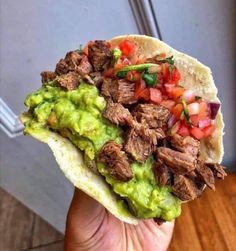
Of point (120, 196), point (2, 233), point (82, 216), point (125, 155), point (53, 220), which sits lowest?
point (2, 233)

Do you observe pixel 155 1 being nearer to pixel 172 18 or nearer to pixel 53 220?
pixel 172 18

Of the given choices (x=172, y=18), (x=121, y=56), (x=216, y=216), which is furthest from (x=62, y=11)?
(x=216, y=216)

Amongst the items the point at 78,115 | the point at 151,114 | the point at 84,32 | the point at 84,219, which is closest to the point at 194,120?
the point at 151,114

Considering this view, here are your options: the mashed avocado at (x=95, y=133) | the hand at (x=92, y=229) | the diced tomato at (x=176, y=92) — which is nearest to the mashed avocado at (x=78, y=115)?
the mashed avocado at (x=95, y=133)

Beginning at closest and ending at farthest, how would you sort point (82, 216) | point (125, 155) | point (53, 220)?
point (125, 155) → point (82, 216) → point (53, 220)

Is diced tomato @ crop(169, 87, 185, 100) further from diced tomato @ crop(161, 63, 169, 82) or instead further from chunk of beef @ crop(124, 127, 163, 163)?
chunk of beef @ crop(124, 127, 163, 163)

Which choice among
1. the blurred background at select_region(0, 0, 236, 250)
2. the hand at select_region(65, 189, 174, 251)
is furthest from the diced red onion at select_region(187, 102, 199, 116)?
the blurred background at select_region(0, 0, 236, 250)

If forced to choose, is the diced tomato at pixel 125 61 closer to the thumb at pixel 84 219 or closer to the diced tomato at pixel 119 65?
the diced tomato at pixel 119 65
